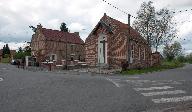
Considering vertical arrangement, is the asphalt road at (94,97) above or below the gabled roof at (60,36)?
below

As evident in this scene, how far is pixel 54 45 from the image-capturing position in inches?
3091

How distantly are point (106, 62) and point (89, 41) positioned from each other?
14.5 ft

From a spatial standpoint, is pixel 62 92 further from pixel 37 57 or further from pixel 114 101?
pixel 37 57

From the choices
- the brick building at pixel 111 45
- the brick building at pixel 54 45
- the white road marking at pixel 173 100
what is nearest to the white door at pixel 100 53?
the brick building at pixel 111 45

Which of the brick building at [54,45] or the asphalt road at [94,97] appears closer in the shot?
the asphalt road at [94,97]

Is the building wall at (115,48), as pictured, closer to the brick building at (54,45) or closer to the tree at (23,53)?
the brick building at (54,45)

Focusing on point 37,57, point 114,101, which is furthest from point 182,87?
point 37,57

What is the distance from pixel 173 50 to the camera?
104 meters

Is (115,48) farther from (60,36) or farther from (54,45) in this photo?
(60,36)

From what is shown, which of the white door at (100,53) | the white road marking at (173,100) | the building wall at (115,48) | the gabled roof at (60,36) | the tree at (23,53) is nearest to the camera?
the white road marking at (173,100)

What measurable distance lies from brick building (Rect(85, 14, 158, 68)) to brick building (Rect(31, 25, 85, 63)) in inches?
1038

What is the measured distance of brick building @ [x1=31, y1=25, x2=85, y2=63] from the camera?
253 ft

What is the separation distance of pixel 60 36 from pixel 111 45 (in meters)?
36.7

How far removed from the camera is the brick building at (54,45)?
253ft
